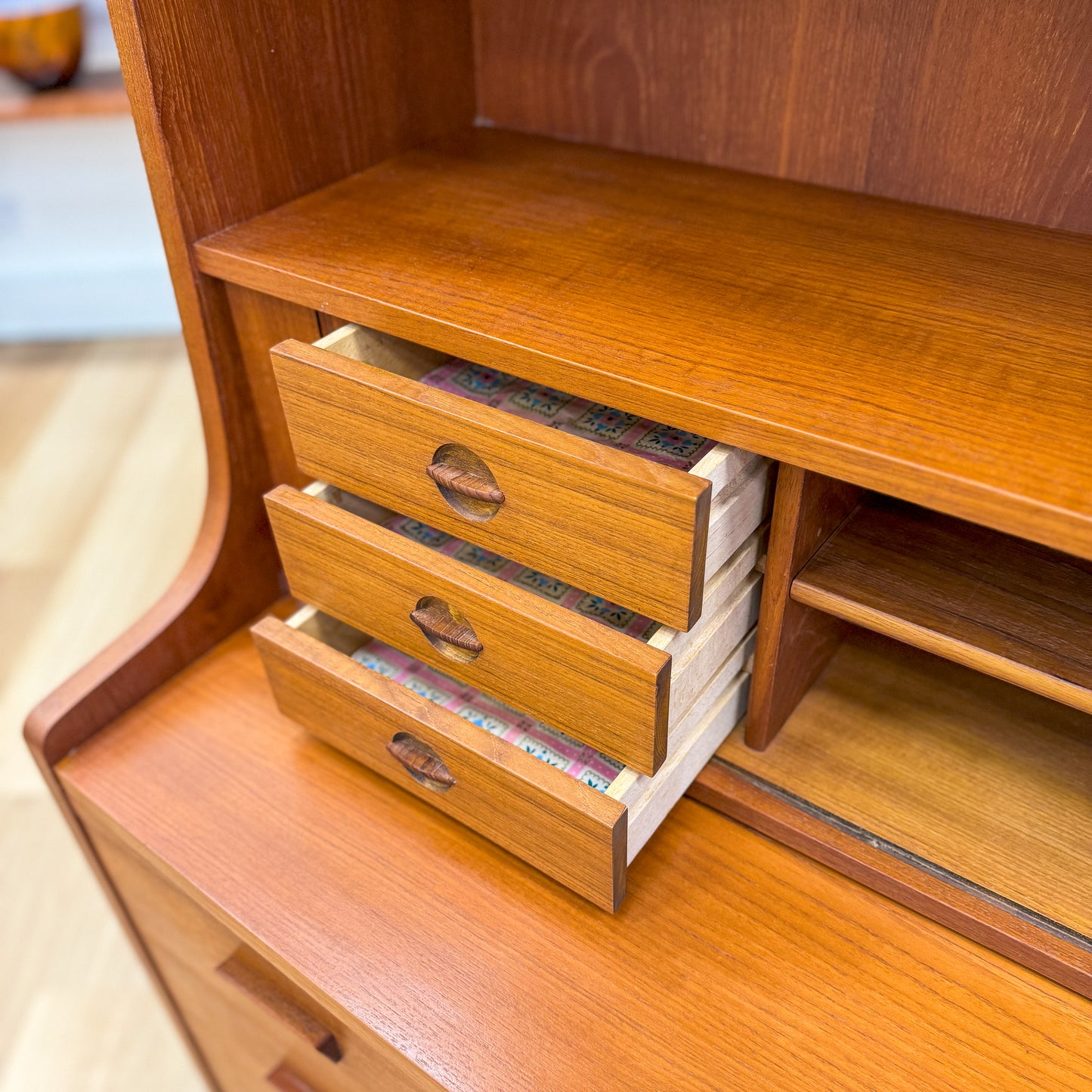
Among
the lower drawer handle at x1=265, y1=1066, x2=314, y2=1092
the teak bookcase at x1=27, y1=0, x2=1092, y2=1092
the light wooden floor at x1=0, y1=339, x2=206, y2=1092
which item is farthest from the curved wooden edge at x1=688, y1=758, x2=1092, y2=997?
the light wooden floor at x1=0, y1=339, x2=206, y2=1092

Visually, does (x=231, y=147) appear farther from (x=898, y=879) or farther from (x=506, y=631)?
(x=898, y=879)

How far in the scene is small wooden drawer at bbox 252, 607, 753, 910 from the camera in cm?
55

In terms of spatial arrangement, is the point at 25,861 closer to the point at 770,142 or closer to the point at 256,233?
the point at 256,233

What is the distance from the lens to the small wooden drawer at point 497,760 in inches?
21.8

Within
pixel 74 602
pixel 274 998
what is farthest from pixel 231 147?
pixel 74 602

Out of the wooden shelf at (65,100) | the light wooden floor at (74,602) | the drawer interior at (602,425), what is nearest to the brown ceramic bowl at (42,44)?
the wooden shelf at (65,100)

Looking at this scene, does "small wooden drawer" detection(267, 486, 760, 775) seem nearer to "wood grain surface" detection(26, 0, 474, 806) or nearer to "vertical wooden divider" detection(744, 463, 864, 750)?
"vertical wooden divider" detection(744, 463, 864, 750)

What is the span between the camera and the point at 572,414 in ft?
2.12

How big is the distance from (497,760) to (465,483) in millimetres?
157

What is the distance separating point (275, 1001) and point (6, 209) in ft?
7.54

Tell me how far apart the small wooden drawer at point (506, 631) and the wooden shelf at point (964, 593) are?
57 millimetres

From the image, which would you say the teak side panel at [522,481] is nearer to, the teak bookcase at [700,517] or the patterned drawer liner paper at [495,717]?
the teak bookcase at [700,517]

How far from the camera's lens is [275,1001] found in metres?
0.69

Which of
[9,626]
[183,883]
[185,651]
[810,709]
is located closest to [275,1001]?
[183,883]
